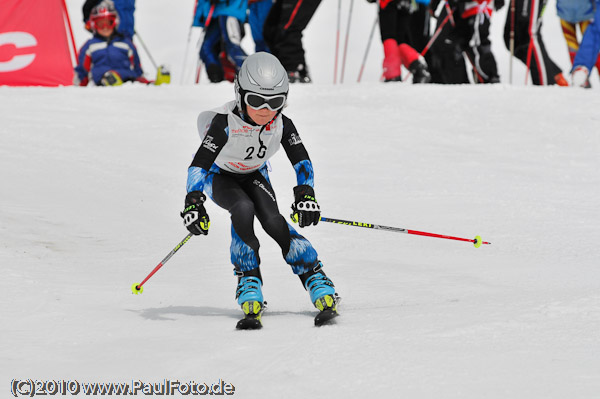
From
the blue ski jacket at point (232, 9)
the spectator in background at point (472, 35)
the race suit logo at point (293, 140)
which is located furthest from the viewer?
the blue ski jacket at point (232, 9)

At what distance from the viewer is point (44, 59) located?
10.9 meters

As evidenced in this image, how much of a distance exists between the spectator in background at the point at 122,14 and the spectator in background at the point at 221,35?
3.59 ft

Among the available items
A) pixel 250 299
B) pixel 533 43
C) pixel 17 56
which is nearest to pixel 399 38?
pixel 533 43

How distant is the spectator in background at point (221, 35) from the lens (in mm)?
10359

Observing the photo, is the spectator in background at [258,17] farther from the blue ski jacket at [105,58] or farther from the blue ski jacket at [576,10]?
the blue ski jacket at [576,10]

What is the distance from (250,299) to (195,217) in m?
0.46

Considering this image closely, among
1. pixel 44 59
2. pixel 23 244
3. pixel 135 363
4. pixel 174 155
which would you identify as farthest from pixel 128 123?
pixel 135 363

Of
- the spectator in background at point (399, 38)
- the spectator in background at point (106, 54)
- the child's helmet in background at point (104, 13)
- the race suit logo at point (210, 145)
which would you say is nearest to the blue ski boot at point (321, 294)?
the race suit logo at point (210, 145)

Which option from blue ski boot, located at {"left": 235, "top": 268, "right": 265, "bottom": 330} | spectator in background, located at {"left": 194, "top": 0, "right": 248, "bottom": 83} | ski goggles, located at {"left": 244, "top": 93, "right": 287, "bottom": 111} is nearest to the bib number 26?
ski goggles, located at {"left": 244, "top": 93, "right": 287, "bottom": 111}

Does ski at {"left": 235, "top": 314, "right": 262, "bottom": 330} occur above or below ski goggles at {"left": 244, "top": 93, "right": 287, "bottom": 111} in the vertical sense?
below

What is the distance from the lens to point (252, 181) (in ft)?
14.2

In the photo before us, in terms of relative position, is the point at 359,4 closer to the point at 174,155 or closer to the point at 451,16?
the point at 451,16

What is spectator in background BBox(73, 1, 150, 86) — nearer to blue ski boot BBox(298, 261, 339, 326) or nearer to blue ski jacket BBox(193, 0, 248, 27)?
blue ski jacket BBox(193, 0, 248, 27)

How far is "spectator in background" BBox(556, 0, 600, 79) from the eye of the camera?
9.74 meters
